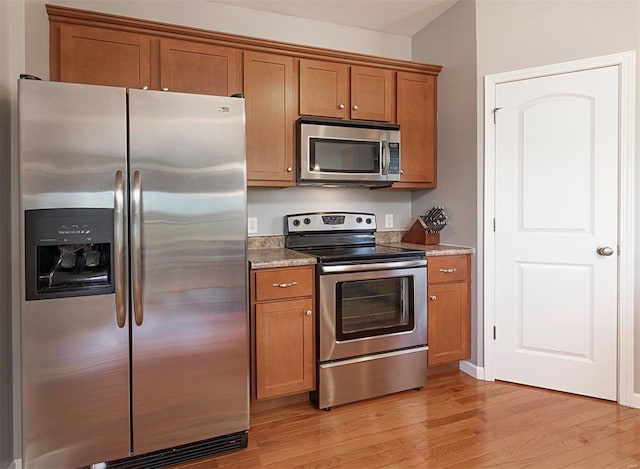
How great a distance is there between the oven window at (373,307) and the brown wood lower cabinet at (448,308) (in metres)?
0.22

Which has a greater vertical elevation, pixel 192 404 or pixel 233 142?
pixel 233 142

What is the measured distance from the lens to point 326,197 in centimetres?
317

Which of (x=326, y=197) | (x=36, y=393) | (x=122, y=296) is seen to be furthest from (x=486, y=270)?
(x=36, y=393)

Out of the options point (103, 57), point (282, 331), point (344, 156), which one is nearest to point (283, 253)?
point (282, 331)

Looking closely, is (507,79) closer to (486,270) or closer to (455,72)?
(455,72)

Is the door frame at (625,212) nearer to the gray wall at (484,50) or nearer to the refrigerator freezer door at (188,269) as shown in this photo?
the gray wall at (484,50)

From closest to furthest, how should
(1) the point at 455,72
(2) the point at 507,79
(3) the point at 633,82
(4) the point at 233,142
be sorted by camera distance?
1. (4) the point at 233,142
2. (3) the point at 633,82
3. (2) the point at 507,79
4. (1) the point at 455,72

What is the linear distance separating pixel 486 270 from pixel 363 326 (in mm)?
1002

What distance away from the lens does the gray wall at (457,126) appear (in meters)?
2.88

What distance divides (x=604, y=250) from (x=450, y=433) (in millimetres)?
1464

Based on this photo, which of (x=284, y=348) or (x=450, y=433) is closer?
(x=450, y=433)

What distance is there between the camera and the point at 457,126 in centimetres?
301

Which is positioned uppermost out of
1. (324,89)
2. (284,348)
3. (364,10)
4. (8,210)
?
(364,10)

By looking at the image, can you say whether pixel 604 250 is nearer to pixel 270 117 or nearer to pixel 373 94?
pixel 373 94
